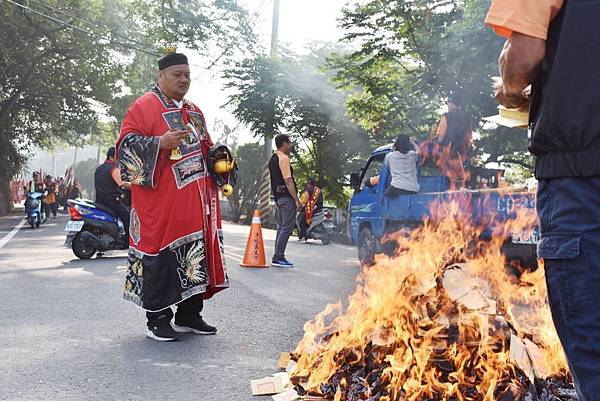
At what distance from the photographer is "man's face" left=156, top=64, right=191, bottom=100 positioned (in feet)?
16.2

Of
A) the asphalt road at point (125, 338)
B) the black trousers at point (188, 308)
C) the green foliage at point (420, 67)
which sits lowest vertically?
the asphalt road at point (125, 338)

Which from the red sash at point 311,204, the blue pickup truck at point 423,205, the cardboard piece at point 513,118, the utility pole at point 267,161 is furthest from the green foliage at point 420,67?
the cardboard piece at point 513,118

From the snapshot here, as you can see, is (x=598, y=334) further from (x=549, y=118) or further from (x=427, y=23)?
(x=427, y=23)

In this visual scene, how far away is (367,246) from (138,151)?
237 inches

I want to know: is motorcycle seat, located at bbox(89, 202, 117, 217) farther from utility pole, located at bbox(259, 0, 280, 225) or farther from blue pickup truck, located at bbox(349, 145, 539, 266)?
utility pole, located at bbox(259, 0, 280, 225)

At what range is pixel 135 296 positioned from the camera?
486 cm

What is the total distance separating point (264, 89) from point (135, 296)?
1817 centimetres

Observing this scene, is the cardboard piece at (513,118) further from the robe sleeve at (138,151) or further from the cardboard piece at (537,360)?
the robe sleeve at (138,151)

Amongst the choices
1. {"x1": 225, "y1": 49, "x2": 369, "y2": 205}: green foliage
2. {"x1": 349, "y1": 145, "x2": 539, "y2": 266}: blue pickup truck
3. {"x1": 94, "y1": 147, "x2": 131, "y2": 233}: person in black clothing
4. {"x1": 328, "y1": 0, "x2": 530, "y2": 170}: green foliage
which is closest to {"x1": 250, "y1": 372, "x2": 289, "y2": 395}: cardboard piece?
{"x1": 349, "y1": 145, "x2": 539, "y2": 266}: blue pickup truck

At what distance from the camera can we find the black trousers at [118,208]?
10.6 meters

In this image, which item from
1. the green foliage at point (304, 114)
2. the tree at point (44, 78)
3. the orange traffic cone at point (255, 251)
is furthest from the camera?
the tree at point (44, 78)

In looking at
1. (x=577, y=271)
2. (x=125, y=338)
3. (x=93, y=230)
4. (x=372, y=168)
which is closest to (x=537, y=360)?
(x=577, y=271)

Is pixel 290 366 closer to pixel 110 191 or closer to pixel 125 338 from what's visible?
pixel 125 338

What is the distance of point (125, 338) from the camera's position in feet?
16.0
